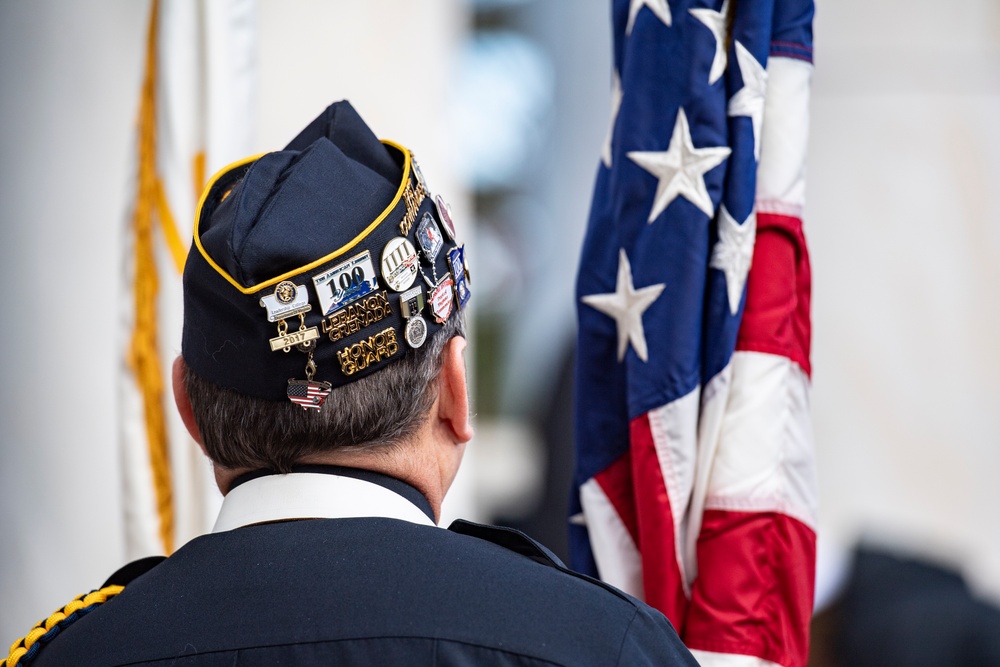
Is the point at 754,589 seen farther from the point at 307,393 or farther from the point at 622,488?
the point at 307,393

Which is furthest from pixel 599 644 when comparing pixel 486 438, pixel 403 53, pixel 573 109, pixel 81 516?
pixel 486 438

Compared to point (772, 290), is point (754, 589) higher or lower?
lower

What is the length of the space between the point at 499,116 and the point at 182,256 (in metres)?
2.72

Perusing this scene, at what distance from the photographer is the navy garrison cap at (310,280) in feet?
2.68

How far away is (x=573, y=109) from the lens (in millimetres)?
2818

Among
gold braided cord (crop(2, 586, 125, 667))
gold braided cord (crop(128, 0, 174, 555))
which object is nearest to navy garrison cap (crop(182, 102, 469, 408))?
gold braided cord (crop(2, 586, 125, 667))

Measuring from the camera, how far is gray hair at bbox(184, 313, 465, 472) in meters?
0.83

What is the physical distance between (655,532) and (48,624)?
746 mm

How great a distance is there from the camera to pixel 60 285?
1.84 m

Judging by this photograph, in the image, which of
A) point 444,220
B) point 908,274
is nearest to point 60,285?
point 444,220

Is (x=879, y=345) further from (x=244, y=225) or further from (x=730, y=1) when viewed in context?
(x=244, y=225)

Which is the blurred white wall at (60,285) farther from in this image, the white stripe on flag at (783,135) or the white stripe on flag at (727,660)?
the white stripe on flag at (727,660)

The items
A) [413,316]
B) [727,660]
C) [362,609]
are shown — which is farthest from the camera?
[727,660]

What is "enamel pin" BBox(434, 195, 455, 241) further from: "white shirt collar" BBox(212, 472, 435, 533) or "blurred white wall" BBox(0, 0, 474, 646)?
"blurred white wall" BBox(0, 0, 474, 646)
